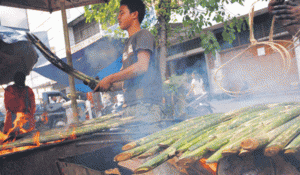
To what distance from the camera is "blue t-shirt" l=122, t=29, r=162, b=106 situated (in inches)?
89.5

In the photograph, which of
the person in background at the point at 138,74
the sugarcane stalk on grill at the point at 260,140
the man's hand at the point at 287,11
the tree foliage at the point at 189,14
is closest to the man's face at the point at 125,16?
the person in background at the point at 138,74

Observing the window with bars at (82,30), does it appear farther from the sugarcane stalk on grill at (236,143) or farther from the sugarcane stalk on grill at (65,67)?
the sugarcane stalk on grill at (236,143)

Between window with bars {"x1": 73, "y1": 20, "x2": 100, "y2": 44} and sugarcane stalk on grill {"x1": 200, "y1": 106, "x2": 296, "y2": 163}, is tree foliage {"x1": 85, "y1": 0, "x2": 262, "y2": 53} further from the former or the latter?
window with bars {"x1": 73, "y1": 20, "x2": 100, "y2": 44}

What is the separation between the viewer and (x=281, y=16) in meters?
1.62

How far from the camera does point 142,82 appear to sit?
7.74 ft

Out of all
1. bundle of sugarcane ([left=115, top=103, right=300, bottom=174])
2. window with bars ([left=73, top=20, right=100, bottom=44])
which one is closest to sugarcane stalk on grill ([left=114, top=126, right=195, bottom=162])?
bundle of sugarcane ([left=115, top=103, right=300, bottom=174])

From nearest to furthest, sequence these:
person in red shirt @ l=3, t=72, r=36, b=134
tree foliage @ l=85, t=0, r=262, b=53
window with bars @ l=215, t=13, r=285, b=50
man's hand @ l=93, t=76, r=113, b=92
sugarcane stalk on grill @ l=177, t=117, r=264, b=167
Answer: sugarcane stalk on grill @ l=177, t=117, r=264, b=167
man's hand @ l=93, t=76, r=113, b=92
person in red shirt @ l=3, t=72, r=36, b=134
tree foliage @ l=85, t=0, r=262, b=53
window with bars @ l=215, t=13, r=285, b=50

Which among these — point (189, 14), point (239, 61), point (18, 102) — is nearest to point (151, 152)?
point (189, 14)

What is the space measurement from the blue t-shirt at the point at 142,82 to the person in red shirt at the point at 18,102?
Result: 367 centimetres

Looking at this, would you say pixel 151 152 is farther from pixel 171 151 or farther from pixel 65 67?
pixel 65 67

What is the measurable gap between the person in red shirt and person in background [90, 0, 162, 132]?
3.46m

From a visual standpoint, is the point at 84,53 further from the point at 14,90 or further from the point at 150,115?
the point at 150,115

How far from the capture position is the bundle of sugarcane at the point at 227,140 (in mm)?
891

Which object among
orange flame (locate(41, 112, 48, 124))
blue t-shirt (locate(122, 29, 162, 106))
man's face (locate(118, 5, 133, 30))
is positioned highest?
man's face (locate(118, 5, 133, 30))
